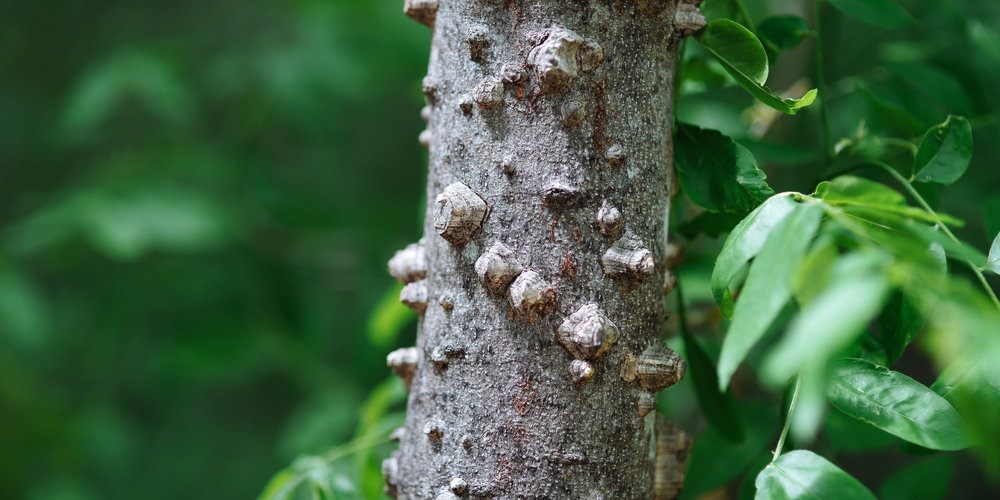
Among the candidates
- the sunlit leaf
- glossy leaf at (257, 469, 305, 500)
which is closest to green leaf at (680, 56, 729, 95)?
glossy leaf at (257, 469, 305, 500)

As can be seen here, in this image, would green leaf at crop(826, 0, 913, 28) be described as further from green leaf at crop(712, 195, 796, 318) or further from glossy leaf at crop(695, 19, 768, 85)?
green leaf at crop(712, 195, 796, 318)

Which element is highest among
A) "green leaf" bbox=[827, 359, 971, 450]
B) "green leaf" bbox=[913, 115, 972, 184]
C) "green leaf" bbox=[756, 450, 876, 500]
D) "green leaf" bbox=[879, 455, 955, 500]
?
"green leaf" bbox=[913, 115, 972, 184]

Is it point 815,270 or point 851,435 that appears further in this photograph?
point 851,435

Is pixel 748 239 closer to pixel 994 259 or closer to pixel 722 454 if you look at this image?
pixel 994 259

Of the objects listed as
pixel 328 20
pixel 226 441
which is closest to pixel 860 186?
pixel 328 20

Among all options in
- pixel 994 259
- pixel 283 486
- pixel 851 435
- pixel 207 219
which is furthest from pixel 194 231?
pixel 994 259

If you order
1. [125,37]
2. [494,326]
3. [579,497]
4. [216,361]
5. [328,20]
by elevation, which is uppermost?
[125,37]

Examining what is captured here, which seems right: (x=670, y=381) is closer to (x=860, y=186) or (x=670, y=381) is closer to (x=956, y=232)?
(x=860, y=186)
